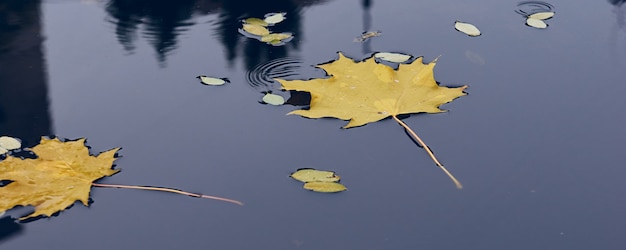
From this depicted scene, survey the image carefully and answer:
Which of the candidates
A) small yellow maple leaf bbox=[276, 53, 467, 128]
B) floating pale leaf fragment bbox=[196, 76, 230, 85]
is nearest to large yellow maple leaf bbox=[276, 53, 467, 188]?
small yellow maple leaf bbox=[276, 53, 467, 128]

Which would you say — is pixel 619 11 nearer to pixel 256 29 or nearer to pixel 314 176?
pixel 256 29

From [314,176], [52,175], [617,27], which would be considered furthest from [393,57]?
[52,175]

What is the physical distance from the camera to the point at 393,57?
1.70 m

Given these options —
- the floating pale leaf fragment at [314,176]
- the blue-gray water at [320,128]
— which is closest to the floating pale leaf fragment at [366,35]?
the blue-gray water at [320,128]

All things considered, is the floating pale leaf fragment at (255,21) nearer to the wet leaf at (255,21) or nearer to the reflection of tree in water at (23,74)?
the wet leaf at (255,21)

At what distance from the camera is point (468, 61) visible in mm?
1701

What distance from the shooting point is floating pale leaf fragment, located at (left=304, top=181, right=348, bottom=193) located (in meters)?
1.29

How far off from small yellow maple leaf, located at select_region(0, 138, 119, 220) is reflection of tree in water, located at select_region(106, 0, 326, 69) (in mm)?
424

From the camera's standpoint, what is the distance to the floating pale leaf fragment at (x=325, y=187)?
1.29 m

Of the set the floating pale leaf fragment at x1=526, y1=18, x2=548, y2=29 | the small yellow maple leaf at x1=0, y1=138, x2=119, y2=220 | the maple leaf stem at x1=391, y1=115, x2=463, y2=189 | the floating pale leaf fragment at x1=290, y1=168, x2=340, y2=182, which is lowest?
the small yellow maple leaf at x1=0, y1=138, x2=119, y2=220

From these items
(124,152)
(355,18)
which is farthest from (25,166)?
(355,18)

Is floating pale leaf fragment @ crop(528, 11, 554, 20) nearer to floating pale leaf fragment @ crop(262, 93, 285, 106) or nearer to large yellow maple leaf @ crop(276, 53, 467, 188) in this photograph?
large yellow maple leaf @ crop(276, 53, 467, 188)

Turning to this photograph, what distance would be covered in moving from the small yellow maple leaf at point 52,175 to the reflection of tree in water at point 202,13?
1.39ft

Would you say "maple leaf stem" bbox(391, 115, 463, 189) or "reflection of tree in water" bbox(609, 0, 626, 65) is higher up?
"reflection of tree in water" bbox(609, 0, 626, 65)
